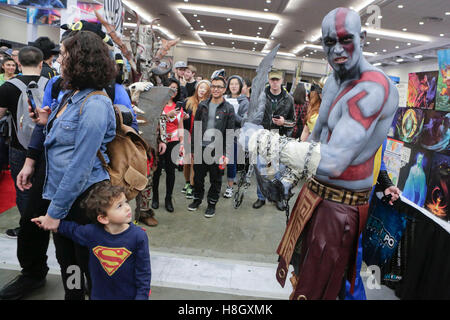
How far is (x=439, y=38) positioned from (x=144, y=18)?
1218 centimetres

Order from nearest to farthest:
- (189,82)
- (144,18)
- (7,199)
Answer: (7,199), (189,82), (144,18)

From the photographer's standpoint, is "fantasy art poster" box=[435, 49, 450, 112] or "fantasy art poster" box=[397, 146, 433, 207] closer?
"fantasy art poster" box=[435, 49, 450, 112]

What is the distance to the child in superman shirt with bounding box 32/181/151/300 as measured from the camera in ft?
5.15

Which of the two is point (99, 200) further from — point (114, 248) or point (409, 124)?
point (409, 124)

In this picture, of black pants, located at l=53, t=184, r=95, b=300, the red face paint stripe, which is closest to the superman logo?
black pants, located at l=53, t=184, r=95, b=300

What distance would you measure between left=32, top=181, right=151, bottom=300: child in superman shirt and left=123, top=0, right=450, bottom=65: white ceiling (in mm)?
7927

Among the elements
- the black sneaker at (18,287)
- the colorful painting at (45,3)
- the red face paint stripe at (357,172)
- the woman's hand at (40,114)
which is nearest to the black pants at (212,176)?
the black sneaker at (18,287)

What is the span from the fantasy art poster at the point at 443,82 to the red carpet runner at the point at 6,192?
4529 millimetres

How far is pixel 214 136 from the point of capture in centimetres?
402

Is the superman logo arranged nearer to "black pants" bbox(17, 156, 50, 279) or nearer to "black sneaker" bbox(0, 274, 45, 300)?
"black pants" bbox(17, 156, 50, 279)

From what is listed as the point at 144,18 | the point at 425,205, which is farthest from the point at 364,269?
the point at 144,18

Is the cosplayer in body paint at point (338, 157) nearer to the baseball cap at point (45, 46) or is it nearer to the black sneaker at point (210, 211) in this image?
the black sneaker at point (210, 211)

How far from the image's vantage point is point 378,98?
4.08ft

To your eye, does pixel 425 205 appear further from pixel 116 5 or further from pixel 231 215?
pixel 116 5
